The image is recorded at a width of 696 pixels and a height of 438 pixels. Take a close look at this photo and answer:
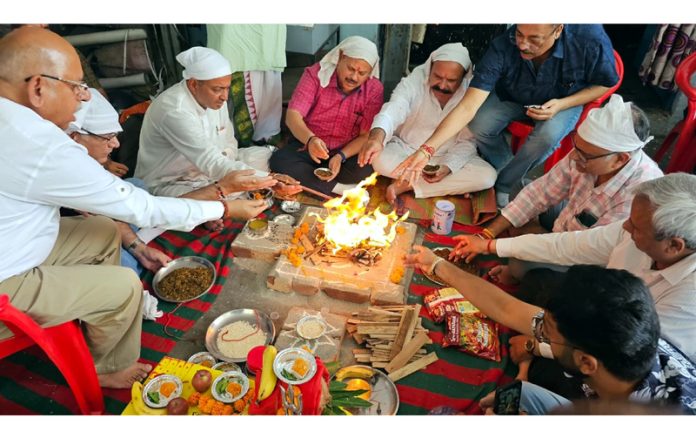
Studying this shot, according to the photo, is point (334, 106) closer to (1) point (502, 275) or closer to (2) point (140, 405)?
(1) point (502, 275)

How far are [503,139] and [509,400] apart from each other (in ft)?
12.0

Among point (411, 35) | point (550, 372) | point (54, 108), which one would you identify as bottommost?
point (550, 372)

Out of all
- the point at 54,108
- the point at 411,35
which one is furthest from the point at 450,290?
the point at 411,35

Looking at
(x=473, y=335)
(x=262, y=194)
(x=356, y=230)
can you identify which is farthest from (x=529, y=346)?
(x=262, y=194)

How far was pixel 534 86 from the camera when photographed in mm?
4824

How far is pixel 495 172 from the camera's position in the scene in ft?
17.1

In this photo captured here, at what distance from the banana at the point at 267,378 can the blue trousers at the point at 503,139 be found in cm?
385

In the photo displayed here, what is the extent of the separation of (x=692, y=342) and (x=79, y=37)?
7.21 m

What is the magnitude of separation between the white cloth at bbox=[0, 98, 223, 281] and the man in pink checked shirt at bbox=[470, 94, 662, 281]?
3.09 metres

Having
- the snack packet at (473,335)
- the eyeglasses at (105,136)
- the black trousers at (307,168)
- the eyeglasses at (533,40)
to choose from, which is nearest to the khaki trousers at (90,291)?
the eyeglasses at (105,136)

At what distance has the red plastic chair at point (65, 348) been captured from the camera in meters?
2.55

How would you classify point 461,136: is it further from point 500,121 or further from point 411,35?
point 411,35
